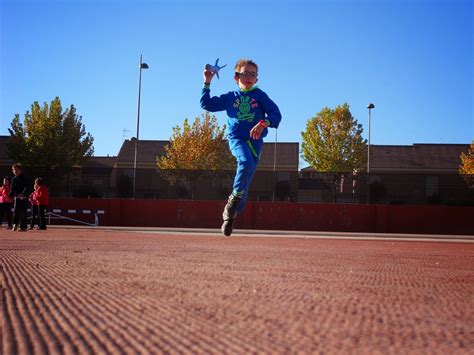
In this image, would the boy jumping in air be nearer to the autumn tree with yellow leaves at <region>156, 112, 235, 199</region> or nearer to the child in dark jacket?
the child in dark jacket

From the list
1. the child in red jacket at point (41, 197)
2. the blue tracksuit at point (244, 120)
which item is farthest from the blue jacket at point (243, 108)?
the child in red jacket at point (41, 197)

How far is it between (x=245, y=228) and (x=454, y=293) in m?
22.7

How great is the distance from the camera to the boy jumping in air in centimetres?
567

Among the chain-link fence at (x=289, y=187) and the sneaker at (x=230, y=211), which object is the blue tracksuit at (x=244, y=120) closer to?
the sneaker at (x=230, y=211)

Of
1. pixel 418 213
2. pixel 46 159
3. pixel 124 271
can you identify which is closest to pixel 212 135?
Result: pixel 46 159

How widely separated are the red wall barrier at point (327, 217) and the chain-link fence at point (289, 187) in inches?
14.1

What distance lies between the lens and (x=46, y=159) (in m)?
42.8

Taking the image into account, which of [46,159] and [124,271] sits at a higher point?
[46,159]

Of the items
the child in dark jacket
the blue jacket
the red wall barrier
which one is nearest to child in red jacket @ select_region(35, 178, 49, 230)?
the child in dark jacket

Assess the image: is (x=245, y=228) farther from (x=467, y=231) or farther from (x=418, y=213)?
(x=467, y=231)

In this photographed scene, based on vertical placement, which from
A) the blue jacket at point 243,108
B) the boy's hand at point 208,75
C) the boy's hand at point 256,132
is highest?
the boy's hand at point 208,75

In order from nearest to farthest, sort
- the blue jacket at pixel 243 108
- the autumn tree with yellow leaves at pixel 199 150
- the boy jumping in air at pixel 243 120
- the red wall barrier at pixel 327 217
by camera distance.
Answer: the boy jumping in air at pixel 243 120, the blue jacket at pixel 243 108, the red wall barrier at pixel 327 217, the autumn tree with yellow leaves at pixel 199 150

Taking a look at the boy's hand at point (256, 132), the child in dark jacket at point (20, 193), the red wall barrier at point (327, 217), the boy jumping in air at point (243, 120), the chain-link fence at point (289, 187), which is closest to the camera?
the boy's hand at point (256, 132)

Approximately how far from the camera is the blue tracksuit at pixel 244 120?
5.69m
